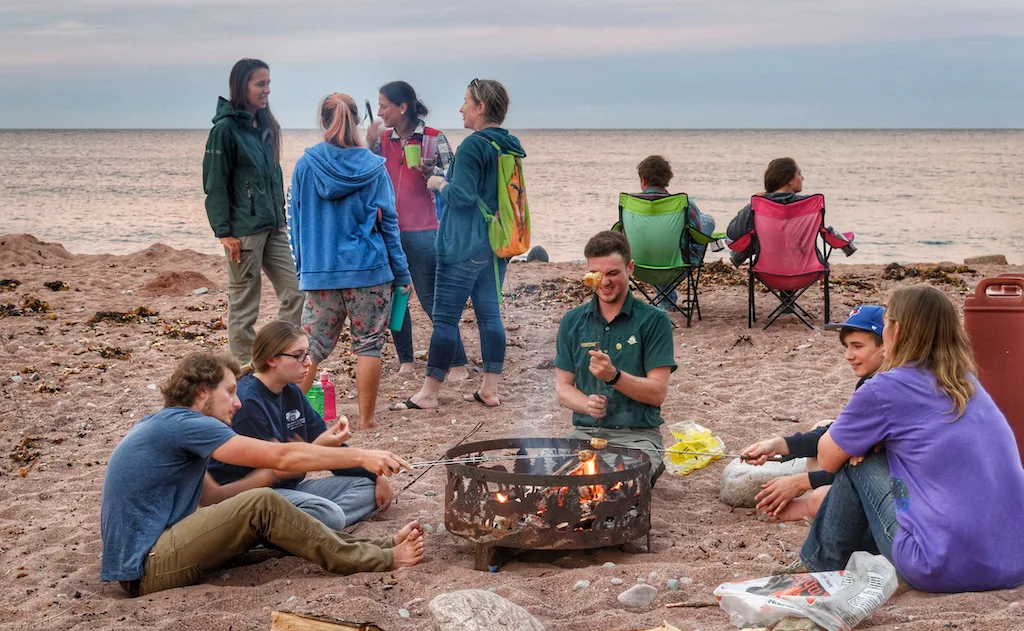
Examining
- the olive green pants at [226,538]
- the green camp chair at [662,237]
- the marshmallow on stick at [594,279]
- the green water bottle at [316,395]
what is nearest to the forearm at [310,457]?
the olive green pants at [226,538]

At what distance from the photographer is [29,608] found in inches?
154

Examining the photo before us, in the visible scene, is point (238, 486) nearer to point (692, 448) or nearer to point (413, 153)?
point (692, 448)

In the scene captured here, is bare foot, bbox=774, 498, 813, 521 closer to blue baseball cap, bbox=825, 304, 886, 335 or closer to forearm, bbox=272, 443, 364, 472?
blue baseball cap, bbox=825, 304, 886, 335

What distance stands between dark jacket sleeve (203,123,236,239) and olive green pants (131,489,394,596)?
9.92 feet

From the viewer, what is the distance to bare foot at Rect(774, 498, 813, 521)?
4.56 metres

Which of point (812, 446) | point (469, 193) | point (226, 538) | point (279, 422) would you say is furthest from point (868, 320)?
point (469, 193)

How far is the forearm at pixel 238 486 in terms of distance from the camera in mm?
4367

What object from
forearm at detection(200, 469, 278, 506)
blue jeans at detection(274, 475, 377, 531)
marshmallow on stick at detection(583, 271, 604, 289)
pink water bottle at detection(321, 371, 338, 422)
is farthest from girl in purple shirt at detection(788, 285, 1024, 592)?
pink water bottle at detection(321, 371, 338, 422)

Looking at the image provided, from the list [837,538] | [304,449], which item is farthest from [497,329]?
[837,538]

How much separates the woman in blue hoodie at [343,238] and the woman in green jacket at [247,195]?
560 mm

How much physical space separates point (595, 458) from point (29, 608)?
2.34 m

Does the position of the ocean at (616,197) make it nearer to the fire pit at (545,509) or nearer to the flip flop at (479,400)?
the flip flop at (479,400)

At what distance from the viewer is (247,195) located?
22.4ft

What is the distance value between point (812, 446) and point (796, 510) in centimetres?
43
